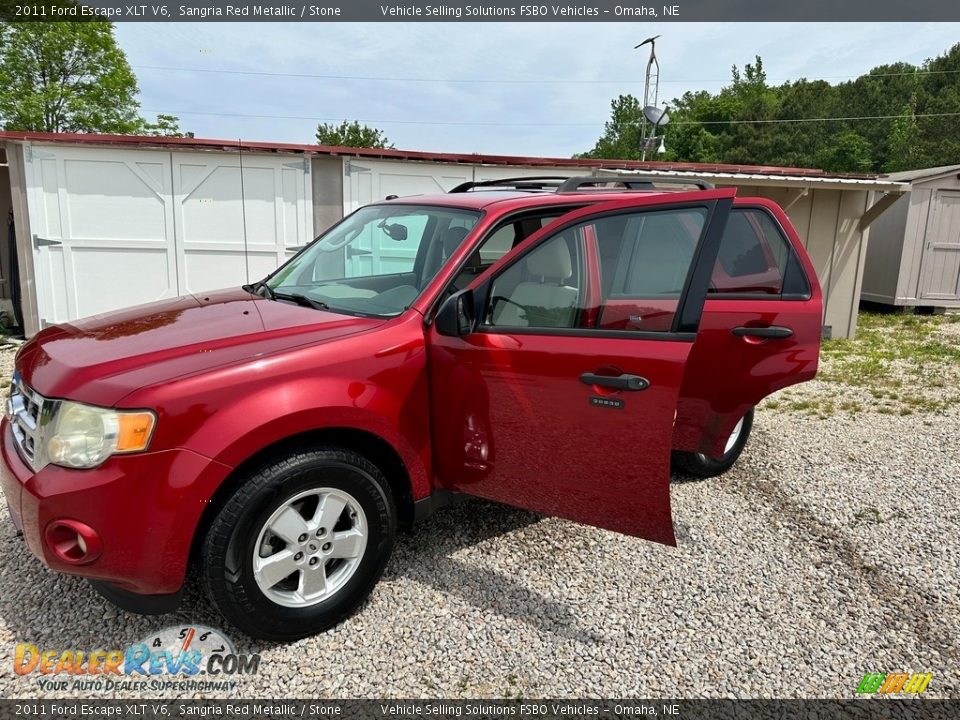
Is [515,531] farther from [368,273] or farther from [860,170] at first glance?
[860,170]

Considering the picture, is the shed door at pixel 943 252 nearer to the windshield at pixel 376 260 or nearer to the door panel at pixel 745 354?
the door panel at pixel 745 354

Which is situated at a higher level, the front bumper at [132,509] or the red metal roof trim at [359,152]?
the red metal roof trim at [359,152]

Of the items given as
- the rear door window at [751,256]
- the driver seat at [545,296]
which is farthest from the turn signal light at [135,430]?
the rear door window at [751,256]

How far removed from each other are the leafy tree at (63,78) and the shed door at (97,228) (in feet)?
93.5

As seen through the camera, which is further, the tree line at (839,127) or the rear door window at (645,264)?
the tree line at (839,127)

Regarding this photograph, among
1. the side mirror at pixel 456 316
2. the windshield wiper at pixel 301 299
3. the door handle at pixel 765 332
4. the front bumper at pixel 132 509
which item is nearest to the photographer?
the front bumper at pixel 132 509

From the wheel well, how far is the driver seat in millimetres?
764

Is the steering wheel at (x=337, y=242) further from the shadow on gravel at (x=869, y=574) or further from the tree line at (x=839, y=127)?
the tree line at (x=839, y=127)

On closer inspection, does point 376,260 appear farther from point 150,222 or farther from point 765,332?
point 150,222

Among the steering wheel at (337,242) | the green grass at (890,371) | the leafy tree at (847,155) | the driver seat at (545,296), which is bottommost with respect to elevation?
the green grass at (890,371)

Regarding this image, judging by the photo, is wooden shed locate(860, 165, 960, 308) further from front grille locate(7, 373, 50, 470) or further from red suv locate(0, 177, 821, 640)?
front grille locate(7, 373, 50, 470)

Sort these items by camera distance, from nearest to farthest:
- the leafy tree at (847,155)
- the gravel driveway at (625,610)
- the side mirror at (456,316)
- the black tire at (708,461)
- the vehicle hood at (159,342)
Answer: the vehicle hood at (159,342) → the gravel driveway at (625,610) → the side mirror at (456,316) → the black tire at (708,461) → the leafy tree at (847,155)

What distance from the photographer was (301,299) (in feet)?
11.0

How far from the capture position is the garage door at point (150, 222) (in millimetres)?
8867
